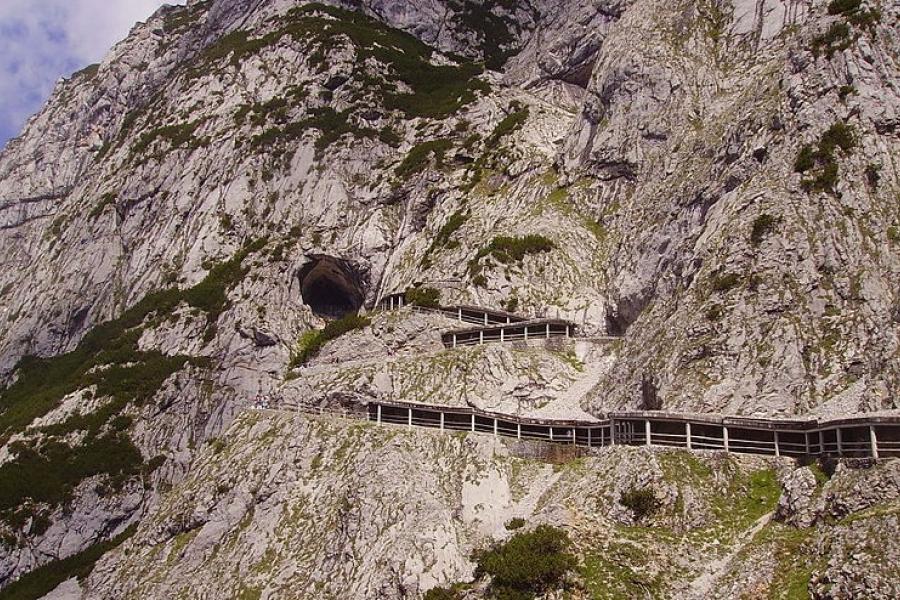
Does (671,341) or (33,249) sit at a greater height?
(33,249)

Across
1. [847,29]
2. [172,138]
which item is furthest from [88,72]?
[847,29]

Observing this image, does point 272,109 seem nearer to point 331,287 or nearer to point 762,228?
point 331,287

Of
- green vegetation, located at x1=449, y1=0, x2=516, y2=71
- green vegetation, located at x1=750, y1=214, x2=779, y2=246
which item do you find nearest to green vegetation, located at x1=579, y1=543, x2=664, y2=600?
green vegetation, located at x1=750, y1=214, x2=779, y2=246

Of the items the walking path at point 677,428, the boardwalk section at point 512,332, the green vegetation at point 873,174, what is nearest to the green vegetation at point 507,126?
the boardwalk section at point 512,332

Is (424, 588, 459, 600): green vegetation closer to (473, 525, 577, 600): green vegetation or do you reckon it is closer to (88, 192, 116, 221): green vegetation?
(473, 525, 577, 600): green vegetation

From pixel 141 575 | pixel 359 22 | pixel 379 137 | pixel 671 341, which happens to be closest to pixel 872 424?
pixel 671 341

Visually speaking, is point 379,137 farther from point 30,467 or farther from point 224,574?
point 224,574
